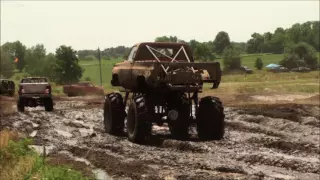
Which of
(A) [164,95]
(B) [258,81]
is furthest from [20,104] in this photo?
(B) [258,81]

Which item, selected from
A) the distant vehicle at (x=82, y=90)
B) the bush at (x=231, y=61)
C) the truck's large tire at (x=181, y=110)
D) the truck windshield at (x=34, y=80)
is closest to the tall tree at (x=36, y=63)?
the bush at (x=231, y=61)

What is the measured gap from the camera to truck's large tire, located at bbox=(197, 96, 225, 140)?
40.4 ft

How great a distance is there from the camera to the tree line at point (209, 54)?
84188 mm

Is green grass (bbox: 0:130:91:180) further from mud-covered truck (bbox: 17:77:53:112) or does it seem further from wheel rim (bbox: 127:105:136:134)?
mud-covered truck (bbox: 17:77:53:112)

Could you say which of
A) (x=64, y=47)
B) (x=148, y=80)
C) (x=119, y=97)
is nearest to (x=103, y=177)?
(x=148, y=80)

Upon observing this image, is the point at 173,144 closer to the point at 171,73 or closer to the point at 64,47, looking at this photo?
the point at 171,73

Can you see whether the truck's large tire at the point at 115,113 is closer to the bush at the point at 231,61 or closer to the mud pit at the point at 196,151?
the mud pit at the point at 196,151

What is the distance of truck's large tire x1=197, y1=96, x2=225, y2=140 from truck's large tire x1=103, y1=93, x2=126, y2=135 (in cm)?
242

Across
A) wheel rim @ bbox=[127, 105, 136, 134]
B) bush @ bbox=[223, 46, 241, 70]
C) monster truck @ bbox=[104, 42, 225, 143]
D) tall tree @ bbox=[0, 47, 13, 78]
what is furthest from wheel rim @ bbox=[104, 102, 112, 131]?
tall tree @ bbox=[0, 47, 13, 78]

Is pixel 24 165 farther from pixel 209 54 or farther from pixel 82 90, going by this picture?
pixel 209 54

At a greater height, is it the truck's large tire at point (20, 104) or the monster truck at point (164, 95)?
the monster truck at point (164, 95)

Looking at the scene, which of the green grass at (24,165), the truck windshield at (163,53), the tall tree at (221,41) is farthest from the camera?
the tall tree at (221,41)

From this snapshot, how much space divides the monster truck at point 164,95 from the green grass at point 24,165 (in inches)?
99.7

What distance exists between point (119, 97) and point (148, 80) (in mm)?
2748
